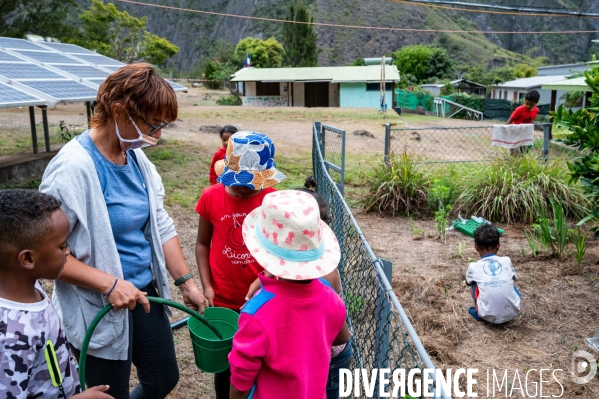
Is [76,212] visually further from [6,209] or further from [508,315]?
[508,315]

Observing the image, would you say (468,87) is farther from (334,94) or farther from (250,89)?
(250,89)

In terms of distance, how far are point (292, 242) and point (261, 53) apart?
51152 mm

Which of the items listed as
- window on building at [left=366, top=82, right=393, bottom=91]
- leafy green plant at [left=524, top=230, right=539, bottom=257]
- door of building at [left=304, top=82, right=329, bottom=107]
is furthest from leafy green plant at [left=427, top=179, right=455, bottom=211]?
door of building at [left=304, top=82, right=329, bottom=107]

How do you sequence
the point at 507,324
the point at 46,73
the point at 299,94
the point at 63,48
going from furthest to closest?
the point at 299,94
the point at 63,48
the point at 46,73
the point at 507,324

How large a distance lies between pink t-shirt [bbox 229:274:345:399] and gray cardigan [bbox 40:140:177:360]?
1.86 feet

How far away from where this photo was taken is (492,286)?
4004 mm

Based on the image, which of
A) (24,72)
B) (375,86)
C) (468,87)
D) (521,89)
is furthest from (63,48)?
(468,87)

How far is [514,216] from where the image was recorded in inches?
273

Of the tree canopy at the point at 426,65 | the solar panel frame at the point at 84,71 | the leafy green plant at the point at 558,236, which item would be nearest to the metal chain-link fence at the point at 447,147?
the leafy green plant at the point at 558,236

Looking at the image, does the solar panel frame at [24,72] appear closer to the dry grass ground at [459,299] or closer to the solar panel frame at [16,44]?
the solar panel frame at [16,44]

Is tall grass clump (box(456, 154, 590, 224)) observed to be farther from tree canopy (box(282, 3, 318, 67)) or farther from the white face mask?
tree canopy (box(282, 3, 318, 67))

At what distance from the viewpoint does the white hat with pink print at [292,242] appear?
158 cm

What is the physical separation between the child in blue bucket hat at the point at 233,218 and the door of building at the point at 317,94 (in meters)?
35.0

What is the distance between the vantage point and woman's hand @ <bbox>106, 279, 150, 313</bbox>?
5.82 ft
